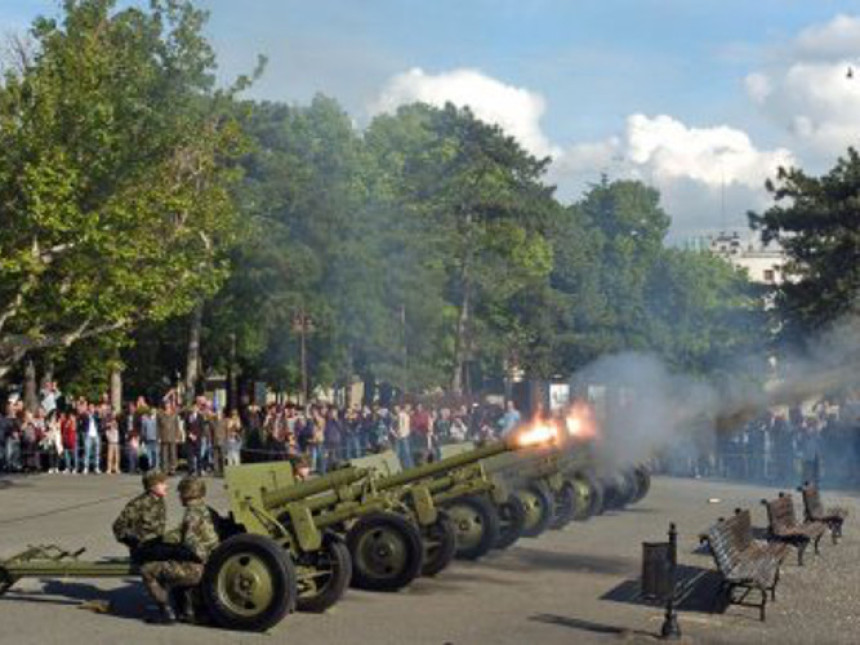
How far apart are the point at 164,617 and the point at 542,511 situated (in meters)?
7.24

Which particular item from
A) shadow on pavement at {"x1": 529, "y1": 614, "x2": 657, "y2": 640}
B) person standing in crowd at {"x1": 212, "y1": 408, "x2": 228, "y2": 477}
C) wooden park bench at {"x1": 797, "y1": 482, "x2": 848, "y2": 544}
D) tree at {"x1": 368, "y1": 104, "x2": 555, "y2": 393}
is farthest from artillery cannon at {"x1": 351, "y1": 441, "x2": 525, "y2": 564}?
tree at {"x1": 368, "y1": 104, "x2": 555, "y2": 393}

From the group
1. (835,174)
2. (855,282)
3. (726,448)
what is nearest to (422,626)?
(726,448)

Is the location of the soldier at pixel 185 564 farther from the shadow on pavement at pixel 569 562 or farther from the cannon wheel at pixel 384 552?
the shadow on pavement at pixel 569 562

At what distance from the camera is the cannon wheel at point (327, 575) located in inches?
502

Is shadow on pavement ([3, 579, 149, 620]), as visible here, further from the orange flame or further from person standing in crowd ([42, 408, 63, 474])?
person standing in crowd ([42, 408, 63, 474])

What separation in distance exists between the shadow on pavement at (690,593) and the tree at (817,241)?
2362 centimetres

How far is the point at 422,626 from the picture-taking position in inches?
481

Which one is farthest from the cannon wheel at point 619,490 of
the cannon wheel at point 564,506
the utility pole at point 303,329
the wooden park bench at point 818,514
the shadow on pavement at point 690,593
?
the utility pole at point 303,329

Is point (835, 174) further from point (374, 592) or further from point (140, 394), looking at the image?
point (374, 592)

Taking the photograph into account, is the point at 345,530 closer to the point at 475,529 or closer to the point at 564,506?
the point at 475,529

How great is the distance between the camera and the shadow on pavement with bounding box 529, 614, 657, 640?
39.8 ft

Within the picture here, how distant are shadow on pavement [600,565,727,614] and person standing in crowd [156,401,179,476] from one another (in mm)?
14539

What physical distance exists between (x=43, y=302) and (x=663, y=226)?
76.4 m

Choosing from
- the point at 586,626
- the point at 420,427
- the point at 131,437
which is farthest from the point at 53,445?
the point at 586,626
